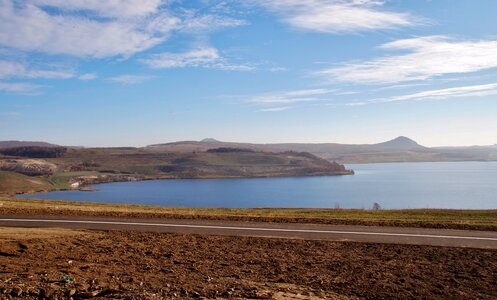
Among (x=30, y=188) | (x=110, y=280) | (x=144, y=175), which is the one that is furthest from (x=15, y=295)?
(x=144, y=175)

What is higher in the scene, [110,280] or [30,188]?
[110,280]

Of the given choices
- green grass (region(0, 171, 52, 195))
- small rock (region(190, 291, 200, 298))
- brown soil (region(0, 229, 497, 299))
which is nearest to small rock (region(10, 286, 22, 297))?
brown soil (region(0, 229, 497, 299))

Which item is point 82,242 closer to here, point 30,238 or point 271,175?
point 30,238

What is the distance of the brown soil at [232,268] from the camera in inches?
313

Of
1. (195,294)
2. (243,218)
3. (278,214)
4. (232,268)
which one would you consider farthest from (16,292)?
(278,214)

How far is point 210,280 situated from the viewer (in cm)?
878

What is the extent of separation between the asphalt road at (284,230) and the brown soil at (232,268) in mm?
1114

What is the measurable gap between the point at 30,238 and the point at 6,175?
12548cm

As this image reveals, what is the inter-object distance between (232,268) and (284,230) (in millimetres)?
5684

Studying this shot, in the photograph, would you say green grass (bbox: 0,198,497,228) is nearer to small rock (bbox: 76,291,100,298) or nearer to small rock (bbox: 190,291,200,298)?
small rock (bbox: 190,291,200,298)

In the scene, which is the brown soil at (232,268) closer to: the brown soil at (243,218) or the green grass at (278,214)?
the brown soil at (243,218)

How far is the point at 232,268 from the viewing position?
10.1m

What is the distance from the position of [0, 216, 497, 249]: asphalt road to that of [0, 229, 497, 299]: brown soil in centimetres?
111

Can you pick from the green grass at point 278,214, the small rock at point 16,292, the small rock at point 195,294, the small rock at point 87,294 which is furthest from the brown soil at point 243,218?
the small rock at point 16,292
